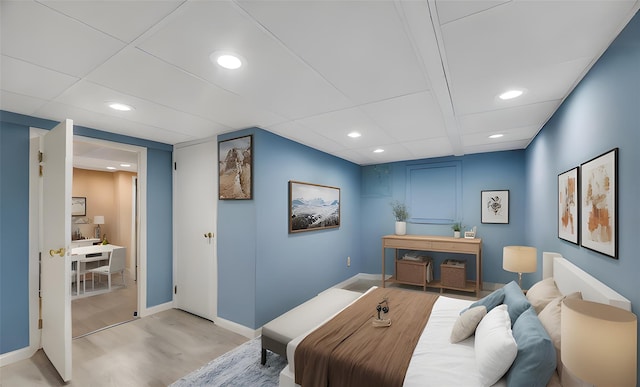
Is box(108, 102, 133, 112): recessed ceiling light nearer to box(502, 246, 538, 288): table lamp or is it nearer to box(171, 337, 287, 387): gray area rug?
box(171, 337, 287, 387): gray area rug

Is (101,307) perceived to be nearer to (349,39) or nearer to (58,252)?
(58,252)

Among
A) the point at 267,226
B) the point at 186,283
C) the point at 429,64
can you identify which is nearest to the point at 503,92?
the point at 429,64

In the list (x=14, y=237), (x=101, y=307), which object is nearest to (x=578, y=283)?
(x=14, y=237)

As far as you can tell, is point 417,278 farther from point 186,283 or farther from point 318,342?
point 186,283

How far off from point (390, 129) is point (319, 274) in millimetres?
2397

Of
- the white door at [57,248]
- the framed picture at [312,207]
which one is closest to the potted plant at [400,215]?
the framed picture at [312,207]

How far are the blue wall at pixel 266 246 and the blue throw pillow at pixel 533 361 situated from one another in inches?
95.9

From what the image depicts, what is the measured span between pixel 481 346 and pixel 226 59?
2.29 metres

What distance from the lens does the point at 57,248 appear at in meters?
2.38

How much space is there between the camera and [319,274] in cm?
423

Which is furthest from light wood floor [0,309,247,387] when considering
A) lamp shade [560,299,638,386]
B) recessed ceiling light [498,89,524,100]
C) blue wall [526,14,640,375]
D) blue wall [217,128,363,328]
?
recessed ceiling light [498,89,524,100]

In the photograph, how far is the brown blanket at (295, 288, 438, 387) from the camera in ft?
5.34

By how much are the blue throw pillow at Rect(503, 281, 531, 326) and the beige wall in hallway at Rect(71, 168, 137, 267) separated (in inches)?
261

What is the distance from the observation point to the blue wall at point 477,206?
4379 millimetres
